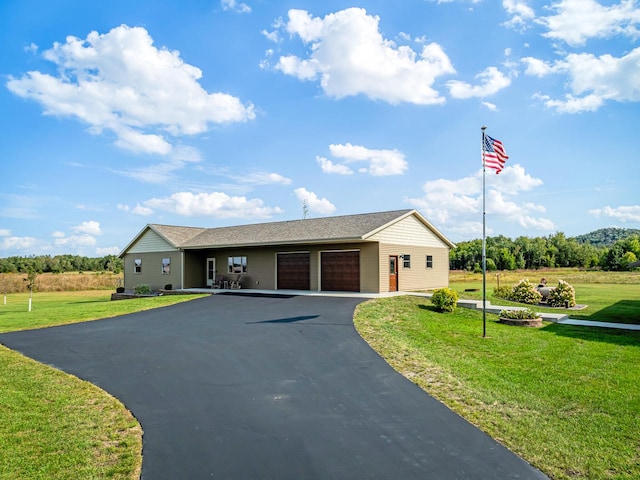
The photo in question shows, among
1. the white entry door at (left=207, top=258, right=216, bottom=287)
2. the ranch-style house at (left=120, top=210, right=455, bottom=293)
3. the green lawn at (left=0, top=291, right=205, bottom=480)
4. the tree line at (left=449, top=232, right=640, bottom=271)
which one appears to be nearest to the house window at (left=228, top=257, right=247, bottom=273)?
the ranch-style house at (left=120, top=210, right=455, bottom=293)

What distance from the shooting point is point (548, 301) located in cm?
1798

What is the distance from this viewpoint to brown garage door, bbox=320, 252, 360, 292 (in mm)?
19922

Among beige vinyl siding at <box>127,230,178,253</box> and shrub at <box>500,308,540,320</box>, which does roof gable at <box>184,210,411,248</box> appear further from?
shrub at <box>500,308,540,320</box>

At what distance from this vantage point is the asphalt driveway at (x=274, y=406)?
4.11m

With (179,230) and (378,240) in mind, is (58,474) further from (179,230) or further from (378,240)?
(179,230)

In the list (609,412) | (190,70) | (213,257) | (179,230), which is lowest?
(609,412)

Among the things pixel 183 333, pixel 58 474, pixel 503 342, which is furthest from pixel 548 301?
pixel 58 474

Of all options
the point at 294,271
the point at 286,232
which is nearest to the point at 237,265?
the point at 286,232

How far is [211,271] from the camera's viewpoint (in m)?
26.0

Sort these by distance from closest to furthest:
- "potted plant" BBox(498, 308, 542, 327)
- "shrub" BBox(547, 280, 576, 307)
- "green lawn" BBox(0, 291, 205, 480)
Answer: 1. "green lawn" BBox(0, 291, 205, 480)
2. "potted plant" BBox(498, 308, 542, 327)
3. "shrub" BBox(547, 280, 576, 307)

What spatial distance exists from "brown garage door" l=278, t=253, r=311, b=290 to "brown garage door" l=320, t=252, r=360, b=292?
3.13 feet

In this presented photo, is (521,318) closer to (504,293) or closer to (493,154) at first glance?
(493,154)

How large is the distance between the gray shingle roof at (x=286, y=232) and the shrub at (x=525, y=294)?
6329 mm

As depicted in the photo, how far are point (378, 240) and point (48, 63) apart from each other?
1462 cm
